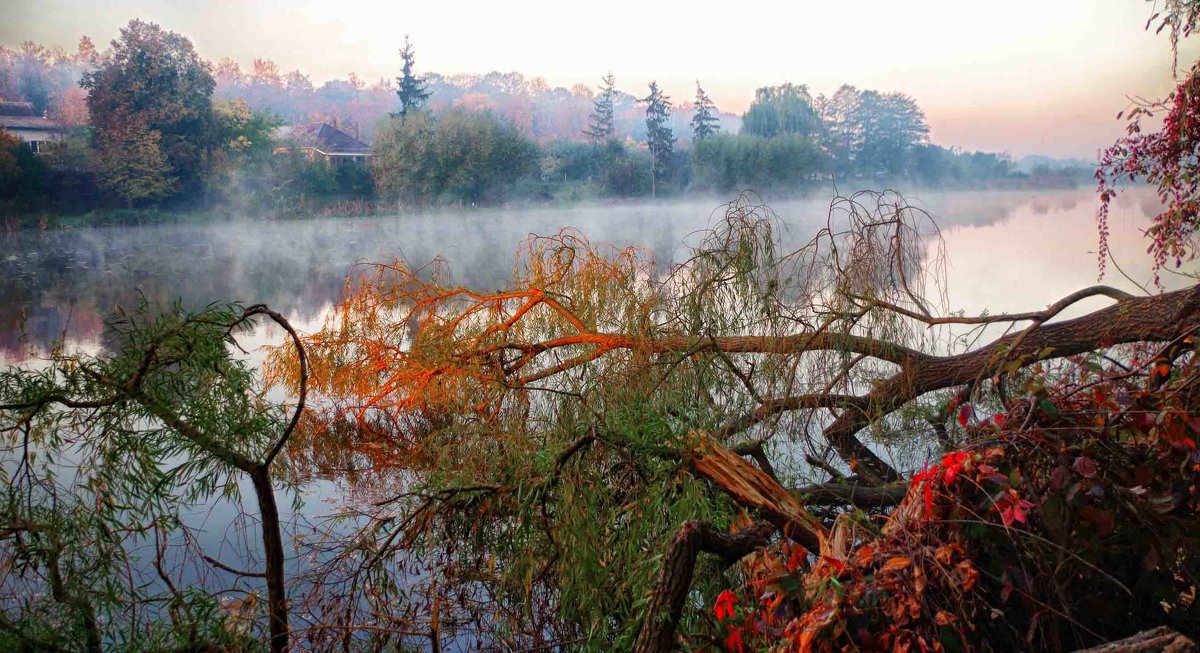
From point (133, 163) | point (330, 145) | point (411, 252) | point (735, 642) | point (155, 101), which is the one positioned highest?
point (155, 101)

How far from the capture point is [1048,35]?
6.12 metres

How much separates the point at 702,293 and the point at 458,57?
459 centimetres

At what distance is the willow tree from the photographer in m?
1.80

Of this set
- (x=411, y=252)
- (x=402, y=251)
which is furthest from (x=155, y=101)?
(x=411, y=252)

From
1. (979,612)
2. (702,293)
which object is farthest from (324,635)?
(702,293)

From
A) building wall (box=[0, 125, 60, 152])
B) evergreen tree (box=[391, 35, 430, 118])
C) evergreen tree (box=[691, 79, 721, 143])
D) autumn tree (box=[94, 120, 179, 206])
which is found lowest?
autumn tree (box=[94, 120, 179, 206])

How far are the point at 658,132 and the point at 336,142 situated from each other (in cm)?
256

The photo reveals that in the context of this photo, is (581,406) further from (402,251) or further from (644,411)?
(402,251)

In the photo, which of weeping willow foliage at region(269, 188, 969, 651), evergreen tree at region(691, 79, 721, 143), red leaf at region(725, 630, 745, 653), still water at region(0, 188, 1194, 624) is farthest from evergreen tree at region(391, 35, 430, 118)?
red leaf at region(725, 630, 745, 653)

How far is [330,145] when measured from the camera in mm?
6953

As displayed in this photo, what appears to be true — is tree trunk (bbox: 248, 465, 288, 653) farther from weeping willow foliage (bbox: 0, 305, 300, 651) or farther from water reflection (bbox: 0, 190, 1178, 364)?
water reflection (bbox: 0, 190, 1178, 364)

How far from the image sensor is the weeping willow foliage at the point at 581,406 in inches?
73.3

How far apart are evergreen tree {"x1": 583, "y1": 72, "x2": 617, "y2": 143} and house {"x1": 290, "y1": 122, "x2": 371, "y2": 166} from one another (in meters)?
1.82

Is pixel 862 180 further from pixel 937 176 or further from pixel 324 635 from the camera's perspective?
pixel 324 635
